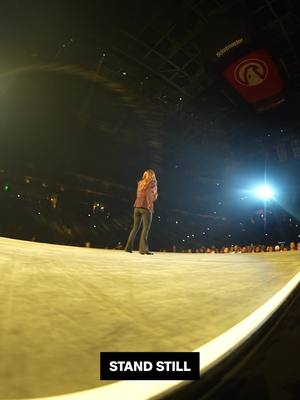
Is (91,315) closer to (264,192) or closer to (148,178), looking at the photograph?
(148,178)

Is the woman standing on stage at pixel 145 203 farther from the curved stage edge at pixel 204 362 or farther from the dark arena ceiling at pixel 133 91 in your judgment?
the dark arena ceiling at pixel 133 91

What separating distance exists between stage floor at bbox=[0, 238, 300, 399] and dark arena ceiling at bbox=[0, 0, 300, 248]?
20.0ft

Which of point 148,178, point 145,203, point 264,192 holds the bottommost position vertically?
point 145,203

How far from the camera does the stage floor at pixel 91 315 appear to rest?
3.70 ft

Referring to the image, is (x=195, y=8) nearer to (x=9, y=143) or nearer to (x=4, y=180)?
(x=9, y=143)

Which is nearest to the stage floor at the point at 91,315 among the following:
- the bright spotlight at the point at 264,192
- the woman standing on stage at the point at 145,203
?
the woman standing on stage at the point at 145,203

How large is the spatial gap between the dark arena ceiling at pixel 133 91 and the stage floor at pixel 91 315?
610 centimetres

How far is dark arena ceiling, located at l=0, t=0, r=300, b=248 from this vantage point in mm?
7195

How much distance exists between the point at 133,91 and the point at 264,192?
26.3 feet

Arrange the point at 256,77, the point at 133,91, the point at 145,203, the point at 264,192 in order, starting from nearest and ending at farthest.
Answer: the point at 145,203 → the point at 256,77 → the point at 133,91 → the point at 264,192

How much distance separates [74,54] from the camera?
7.95 metres

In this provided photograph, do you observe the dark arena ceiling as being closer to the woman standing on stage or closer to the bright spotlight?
the bright spotlight

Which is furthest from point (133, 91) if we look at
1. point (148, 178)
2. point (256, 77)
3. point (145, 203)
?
point (145, 203)

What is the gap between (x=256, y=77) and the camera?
8.49m
